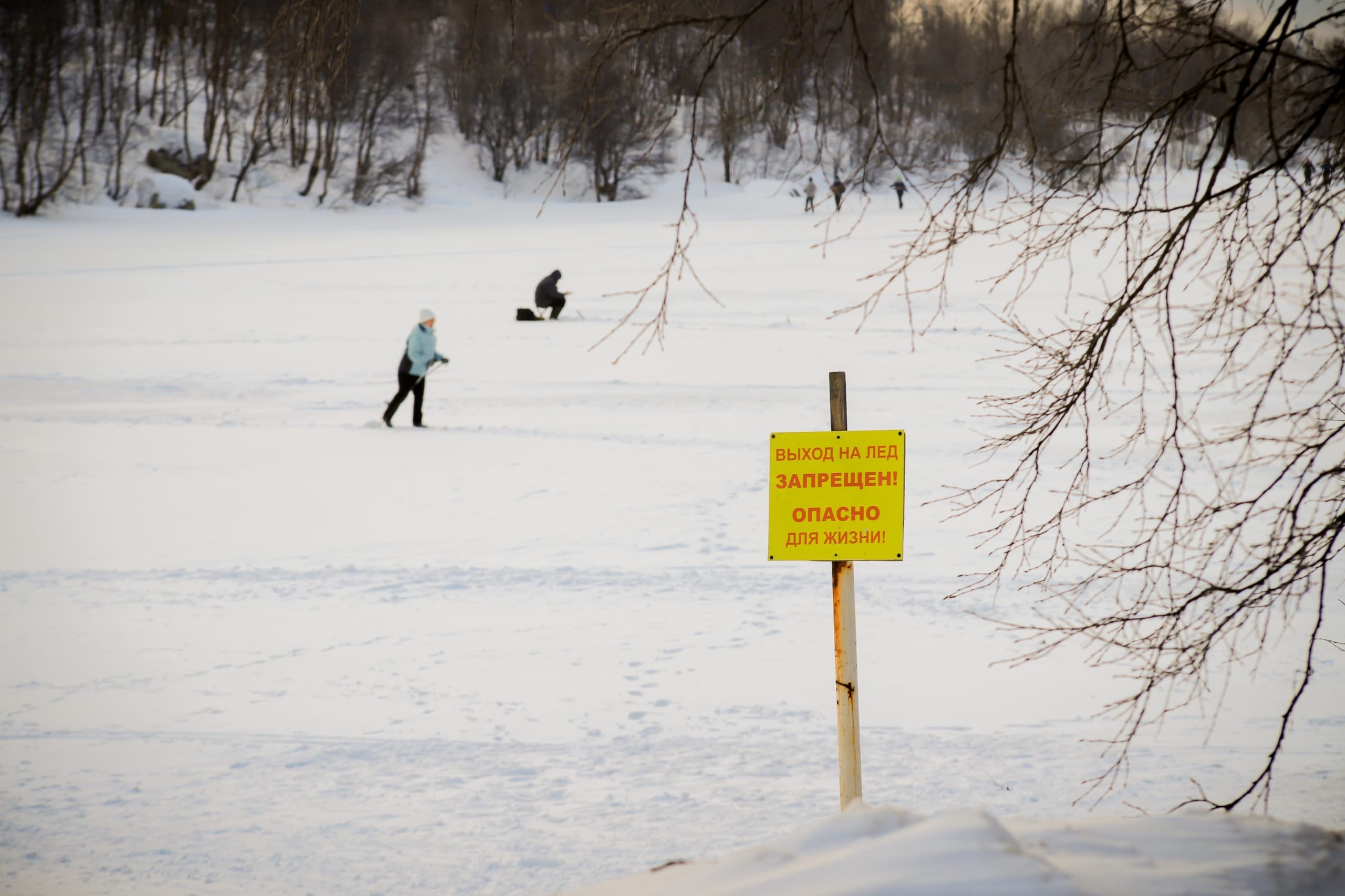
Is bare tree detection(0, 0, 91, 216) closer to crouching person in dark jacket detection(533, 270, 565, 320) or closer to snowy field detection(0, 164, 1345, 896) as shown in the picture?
crouching person in dark jacket detection(533, 270, 565, 320)

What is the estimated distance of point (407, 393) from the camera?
1162 centimetres

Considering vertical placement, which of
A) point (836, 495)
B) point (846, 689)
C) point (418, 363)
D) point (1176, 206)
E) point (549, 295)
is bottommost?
point (846, 689)

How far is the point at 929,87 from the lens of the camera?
4.77 meters

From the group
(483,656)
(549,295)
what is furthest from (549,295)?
(483,656)

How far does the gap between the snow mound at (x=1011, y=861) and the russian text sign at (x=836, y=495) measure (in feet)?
3.49

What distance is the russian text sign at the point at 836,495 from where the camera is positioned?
3.43m

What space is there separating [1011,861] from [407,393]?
10.3 metres

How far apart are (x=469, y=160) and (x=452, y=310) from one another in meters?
42.9

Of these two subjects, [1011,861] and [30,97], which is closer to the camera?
[1011,861]

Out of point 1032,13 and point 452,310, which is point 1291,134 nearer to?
point 1032,13

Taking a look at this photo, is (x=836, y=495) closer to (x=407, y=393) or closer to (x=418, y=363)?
(x=418, y=363)

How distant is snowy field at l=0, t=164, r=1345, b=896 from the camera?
13.3ft

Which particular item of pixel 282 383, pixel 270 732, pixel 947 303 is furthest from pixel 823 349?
pixel 270 732

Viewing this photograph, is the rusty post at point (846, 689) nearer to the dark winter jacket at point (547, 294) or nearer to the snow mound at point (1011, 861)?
the snow mound at point (1011, 861)
